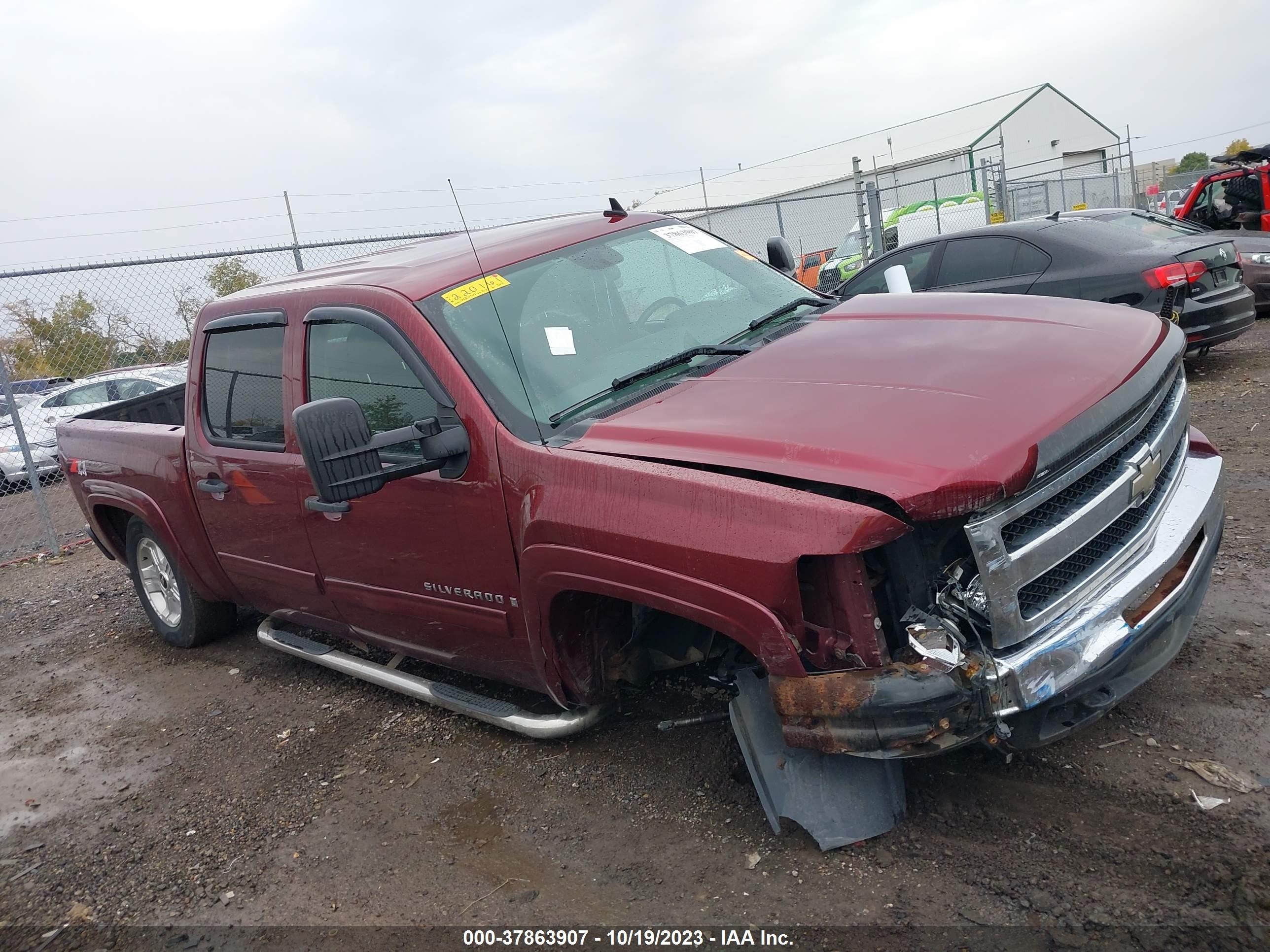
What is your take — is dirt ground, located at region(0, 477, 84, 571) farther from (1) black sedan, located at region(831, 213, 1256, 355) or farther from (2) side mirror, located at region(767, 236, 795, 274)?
(1) black sedan, located at region(831, 213, 1256, 355)

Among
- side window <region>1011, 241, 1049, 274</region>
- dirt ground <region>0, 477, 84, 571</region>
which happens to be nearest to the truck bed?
dirt ground <region>0, 477, 84, 571</region>

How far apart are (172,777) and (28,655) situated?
9.30ft

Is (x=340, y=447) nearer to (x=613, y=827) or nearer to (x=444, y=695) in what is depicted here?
(x=444, y=695)

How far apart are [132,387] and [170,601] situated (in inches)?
291

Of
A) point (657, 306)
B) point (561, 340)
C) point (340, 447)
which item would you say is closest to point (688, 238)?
point (657, 306)

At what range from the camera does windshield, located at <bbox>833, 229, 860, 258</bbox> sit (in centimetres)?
1791

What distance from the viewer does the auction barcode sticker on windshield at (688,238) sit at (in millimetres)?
3992

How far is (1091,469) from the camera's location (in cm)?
250

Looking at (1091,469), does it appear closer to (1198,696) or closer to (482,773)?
(1198,696)

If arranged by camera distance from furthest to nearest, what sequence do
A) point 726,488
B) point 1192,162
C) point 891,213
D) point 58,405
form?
point 1192,162, point 891,213, point 58,405, point 726,488

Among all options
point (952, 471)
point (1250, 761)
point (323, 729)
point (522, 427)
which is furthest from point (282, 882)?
point (1250, 761)

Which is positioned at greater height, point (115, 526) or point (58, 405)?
point (58, 405)

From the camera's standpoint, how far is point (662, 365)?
3.18m

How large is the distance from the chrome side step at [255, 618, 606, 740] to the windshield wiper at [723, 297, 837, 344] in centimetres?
142
